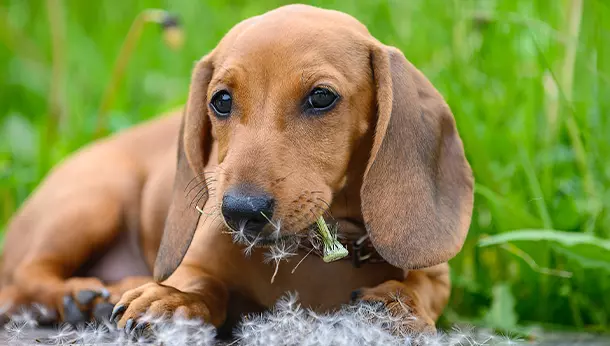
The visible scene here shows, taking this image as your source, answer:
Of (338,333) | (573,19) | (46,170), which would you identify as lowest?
(46,170)

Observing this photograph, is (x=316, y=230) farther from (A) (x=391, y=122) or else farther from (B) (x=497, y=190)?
(B) (x=497, y=190)

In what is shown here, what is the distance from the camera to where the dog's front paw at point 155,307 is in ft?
7.85

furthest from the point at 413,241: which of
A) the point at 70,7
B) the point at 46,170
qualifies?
the point at 70,7

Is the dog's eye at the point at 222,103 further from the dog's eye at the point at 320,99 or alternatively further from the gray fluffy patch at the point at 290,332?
the gray fluffy patch at the point at 290,332

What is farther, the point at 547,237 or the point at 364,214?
the point at 547,237

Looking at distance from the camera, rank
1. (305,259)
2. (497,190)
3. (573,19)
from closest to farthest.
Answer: (305,259), (497,190), (573,19)

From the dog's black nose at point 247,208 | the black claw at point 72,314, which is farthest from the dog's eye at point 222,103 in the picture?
the black claw at point 72,314

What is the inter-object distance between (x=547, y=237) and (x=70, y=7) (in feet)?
17.3

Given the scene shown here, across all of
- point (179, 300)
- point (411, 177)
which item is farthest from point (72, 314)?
point (411, 177)

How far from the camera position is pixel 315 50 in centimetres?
254

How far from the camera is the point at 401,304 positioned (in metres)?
2.46

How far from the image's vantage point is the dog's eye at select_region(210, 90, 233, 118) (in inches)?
102

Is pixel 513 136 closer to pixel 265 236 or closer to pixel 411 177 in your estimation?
pixel 411 177

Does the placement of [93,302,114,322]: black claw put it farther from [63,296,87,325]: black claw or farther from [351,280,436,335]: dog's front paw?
[351,280,436,335]: dog's front paw
